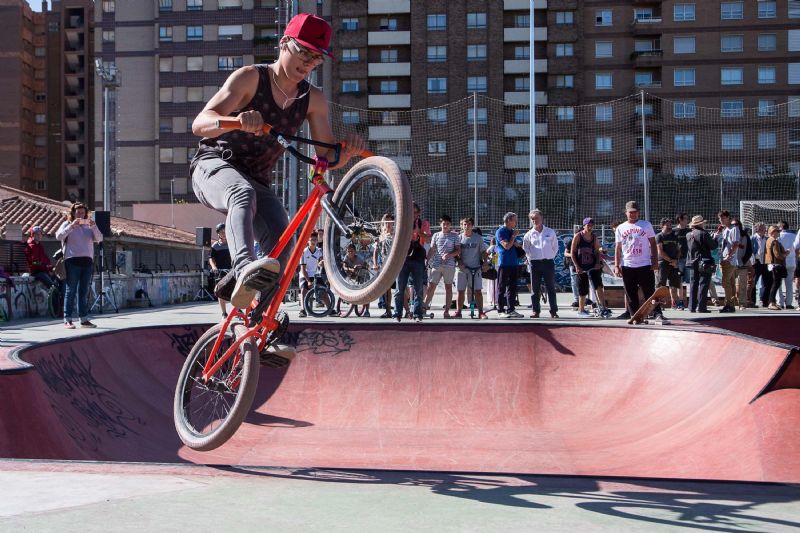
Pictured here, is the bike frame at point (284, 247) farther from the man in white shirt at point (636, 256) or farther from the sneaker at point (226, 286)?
the man in white shirt at point (636, 256)

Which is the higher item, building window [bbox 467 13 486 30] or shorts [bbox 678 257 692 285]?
building window [bbox 467 13 486 30]

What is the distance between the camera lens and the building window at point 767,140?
182 feet

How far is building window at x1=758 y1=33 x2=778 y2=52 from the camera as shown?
199 ft

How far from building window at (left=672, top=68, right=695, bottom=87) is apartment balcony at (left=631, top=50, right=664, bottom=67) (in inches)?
62.5

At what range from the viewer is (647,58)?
62906mm

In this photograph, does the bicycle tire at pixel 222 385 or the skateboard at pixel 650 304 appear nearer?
the bicycle tire at pixel 222 385

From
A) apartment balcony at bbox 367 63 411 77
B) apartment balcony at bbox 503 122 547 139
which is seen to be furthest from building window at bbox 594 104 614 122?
apartment balcony at bbox 367 63 411 77

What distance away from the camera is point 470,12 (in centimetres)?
6438

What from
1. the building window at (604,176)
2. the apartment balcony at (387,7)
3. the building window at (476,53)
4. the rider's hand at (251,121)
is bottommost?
the rider's hand at (251,121)

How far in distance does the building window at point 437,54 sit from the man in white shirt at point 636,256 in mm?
55998

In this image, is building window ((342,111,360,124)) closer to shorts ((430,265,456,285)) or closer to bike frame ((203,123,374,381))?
shorts ((430,265,456,285))

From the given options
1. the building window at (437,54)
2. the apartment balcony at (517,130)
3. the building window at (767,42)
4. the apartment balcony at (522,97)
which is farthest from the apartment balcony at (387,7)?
the building window at (767,42)

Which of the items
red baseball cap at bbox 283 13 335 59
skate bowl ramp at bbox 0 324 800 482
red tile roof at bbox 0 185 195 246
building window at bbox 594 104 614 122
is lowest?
skate bowl ramp at bbox 0 324 800 482

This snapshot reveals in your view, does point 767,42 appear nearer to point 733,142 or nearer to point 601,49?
point 733,142
